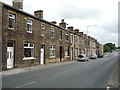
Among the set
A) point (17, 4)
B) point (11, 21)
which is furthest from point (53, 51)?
point (11, 21)

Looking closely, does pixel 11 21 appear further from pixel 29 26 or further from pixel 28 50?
pixel 28 50

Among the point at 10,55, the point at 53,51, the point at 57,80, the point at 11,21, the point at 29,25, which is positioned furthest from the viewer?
the point at 53,51

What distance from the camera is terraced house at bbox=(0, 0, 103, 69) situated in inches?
734

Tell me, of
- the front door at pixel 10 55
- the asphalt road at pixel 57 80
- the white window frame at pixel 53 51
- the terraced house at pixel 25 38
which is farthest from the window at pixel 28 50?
the asphalt road at pixel 57 80

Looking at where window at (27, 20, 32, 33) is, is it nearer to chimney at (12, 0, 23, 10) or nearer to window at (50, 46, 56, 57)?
chimney at (12, 0, 23, 10)

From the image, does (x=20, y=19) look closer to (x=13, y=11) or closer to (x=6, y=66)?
(x=13, y=11)

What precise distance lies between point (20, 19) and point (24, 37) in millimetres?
2358

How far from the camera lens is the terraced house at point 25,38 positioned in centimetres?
1865

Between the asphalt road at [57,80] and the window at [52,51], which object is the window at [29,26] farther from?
the asphalt road at [57,80]

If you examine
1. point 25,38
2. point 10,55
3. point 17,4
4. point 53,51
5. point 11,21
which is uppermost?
point 17,4

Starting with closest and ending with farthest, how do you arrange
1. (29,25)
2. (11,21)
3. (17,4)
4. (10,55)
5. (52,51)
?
(10,55) → (11,21) → (17,4) → (29,25) → (52,51)

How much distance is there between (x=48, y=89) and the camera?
28.6 feet

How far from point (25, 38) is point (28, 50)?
1.86 meters

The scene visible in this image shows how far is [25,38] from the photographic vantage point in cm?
2220
